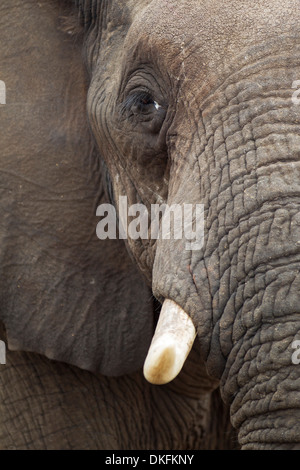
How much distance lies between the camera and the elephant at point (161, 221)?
7.18ft

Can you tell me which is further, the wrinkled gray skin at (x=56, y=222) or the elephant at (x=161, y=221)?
the wrinkled gray skin at (x=56, y=222)

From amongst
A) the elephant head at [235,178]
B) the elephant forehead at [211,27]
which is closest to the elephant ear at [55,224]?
the elephant head at [235,178]

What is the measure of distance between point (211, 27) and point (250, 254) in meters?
0.62

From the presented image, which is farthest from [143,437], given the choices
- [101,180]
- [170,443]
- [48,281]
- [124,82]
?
[124,82]

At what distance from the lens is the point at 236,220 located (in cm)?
225

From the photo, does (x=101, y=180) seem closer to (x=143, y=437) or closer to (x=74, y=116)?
(x=74, y=116)

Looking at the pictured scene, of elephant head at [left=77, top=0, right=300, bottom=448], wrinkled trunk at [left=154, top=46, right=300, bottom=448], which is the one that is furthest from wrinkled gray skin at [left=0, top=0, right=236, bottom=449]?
wrinkled trunk at [left=154, top=46, right=300, bottom=448]

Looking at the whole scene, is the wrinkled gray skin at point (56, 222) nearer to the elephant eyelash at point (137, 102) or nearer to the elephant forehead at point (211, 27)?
the elephant eyelash at point (137, 102)

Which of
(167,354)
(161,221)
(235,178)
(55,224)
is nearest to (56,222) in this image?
(55,224)

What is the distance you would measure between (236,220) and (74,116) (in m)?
1.00

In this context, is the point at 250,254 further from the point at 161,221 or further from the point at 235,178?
the point at 161,221

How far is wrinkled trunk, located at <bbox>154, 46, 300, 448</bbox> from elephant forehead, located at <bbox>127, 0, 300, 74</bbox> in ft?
0.23

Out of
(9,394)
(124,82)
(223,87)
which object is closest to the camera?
(223,87)

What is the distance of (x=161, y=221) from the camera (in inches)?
104
